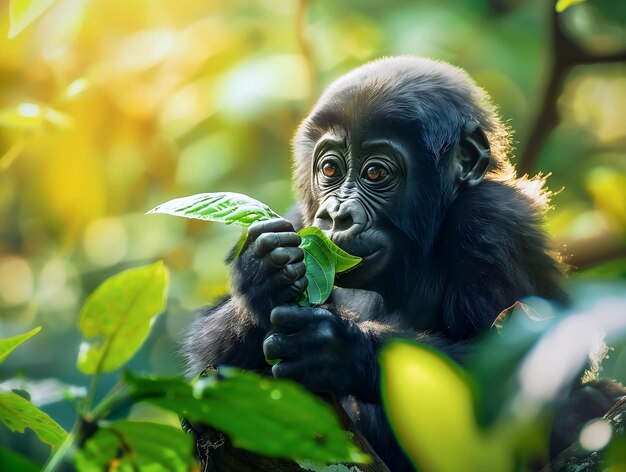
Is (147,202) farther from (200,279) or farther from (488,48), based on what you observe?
(488,48)

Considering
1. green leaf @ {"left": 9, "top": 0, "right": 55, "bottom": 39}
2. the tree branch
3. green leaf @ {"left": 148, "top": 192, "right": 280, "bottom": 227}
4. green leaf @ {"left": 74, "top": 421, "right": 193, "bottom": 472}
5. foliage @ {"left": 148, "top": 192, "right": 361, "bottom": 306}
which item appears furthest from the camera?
the tree branch

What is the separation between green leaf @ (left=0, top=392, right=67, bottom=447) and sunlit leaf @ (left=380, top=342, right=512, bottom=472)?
47 centimetres

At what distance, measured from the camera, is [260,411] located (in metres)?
0.73

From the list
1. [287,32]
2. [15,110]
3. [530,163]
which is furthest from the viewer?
[287,32]

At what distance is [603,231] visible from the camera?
350 cm

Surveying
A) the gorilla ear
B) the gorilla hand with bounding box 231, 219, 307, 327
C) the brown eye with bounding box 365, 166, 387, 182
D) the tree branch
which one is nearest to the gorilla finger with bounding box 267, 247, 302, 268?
the gorilla hand with bounding box 231, 219, 307, 327

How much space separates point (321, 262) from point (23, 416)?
41.4 inches

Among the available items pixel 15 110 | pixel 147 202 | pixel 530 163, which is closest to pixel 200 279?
pixel 147 202

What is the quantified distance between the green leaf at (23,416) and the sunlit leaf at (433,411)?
1.54 ft

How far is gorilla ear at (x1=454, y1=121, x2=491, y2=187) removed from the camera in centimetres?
266

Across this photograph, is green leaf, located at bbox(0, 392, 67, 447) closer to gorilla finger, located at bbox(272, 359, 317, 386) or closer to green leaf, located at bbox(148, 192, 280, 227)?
green leaf, located at bbox(148, 192, 280, 227)

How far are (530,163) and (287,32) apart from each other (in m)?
1.81

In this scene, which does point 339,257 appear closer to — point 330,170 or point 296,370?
point 296,370

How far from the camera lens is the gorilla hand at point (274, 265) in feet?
6.52
